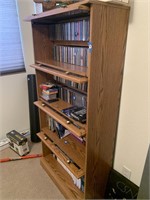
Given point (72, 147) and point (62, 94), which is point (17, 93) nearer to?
point (62, 94)

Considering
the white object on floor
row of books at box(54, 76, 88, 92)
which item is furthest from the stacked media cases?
the white object on floor

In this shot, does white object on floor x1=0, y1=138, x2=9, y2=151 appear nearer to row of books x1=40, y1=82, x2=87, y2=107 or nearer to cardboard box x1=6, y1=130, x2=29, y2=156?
cardboard box x1=6, y1=130, x2=29, y2=156

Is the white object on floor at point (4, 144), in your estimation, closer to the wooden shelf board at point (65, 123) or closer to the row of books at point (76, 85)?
the wooden shelf board at point (65, 123)

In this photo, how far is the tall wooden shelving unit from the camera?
862 mm

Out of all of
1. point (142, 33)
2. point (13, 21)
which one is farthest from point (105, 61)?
point (13, 21)

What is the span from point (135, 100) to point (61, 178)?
105 cm

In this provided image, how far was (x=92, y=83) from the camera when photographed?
0.92m

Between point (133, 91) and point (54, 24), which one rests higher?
point (54, 24)

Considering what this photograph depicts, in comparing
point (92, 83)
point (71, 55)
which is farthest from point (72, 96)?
point (92, 83)

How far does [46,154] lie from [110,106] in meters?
1.10

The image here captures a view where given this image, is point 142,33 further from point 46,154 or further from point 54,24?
point 46,154

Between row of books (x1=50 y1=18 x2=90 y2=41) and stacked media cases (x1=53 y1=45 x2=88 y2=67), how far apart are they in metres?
0.08

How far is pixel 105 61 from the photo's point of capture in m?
0.94

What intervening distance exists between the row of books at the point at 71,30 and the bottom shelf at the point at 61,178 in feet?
4.16
